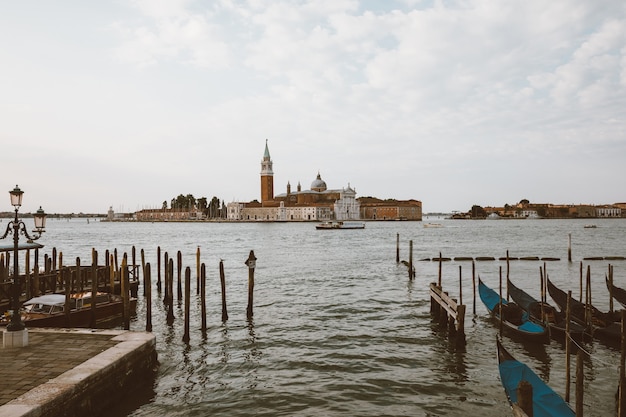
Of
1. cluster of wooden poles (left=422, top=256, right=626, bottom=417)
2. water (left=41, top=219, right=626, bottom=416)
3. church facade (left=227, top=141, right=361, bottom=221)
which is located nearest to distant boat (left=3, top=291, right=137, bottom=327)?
water (left=41, top=219, right=626, bottom=416)

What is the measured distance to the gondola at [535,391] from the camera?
252 inches

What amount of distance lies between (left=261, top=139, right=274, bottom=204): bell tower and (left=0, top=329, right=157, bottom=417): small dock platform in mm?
136362

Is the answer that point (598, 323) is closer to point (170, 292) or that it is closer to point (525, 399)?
point (525, 399)

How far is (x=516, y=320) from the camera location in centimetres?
1253

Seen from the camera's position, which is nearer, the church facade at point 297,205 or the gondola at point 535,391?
the gondola at point 535,391

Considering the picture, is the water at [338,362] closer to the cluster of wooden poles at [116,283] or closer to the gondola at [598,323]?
the gondola at [598,323]

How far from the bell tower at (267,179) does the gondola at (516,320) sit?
13177 centimetres

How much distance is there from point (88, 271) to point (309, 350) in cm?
1014

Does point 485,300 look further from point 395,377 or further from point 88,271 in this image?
point 88,271

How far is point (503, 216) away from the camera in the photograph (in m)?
191

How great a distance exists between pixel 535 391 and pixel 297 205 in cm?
14048

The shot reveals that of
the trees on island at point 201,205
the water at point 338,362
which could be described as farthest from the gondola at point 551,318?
the trees on island at point 201,205

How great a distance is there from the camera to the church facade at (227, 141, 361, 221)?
14339cm

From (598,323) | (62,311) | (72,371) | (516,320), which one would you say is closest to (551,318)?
(516,320)
